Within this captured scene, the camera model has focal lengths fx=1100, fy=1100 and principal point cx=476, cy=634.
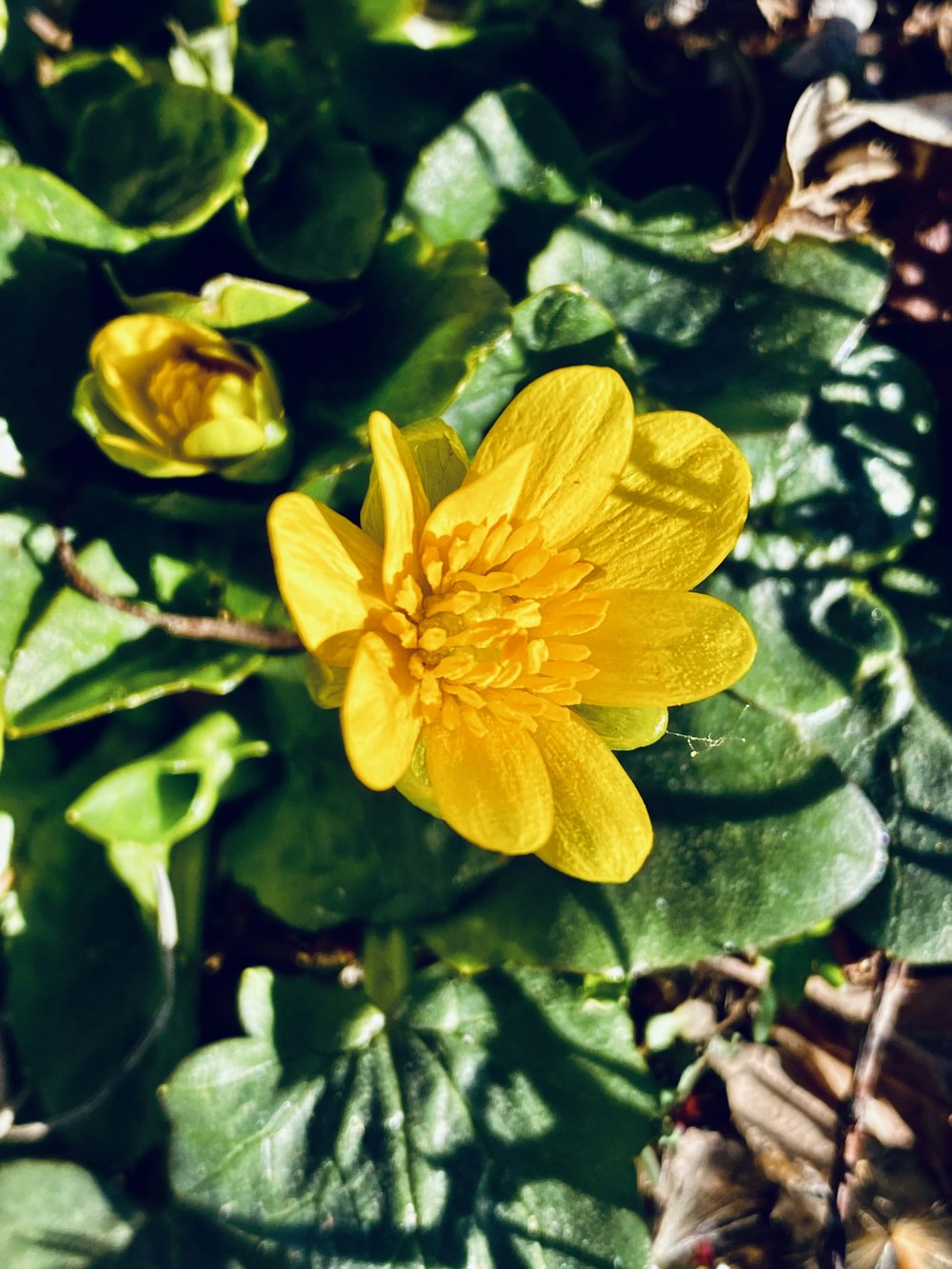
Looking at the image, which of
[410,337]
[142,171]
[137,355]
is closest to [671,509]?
[410,337]

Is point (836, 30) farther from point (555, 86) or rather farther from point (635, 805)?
point (635, 805)

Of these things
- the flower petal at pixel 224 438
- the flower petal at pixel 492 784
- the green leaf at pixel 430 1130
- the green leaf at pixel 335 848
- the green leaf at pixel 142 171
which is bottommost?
the green leaf at pixel 430 1130

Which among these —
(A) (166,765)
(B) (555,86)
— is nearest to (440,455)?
(A) (166,765)

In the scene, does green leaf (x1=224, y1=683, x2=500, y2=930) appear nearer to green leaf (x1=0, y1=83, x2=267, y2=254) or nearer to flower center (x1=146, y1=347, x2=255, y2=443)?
flower center (x1=146, y1=347, x2=255, y2=443)

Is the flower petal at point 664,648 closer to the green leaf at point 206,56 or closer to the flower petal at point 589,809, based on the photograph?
the flower petal at point 589,809

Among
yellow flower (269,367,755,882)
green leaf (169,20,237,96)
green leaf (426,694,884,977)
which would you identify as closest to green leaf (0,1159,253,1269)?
green leaf (426,694,884,977)

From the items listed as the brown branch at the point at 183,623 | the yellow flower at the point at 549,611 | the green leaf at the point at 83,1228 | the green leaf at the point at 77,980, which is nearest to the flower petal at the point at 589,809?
the yellow flower at the point at 549,611
